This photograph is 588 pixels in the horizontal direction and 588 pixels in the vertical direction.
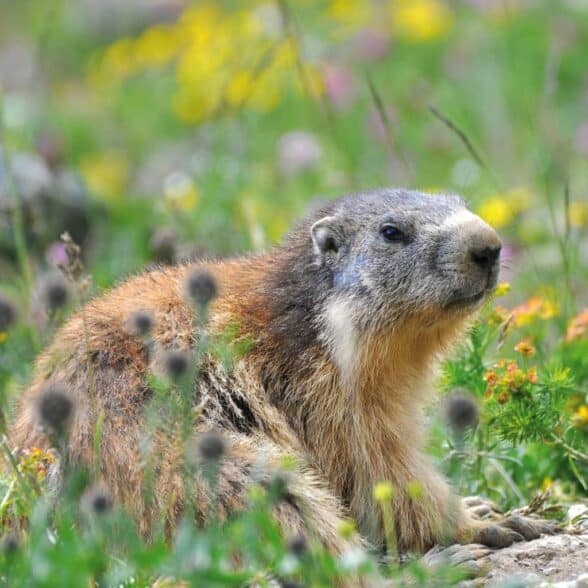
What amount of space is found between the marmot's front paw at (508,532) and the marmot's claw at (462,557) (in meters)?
0.05

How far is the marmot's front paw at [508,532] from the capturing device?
4.85m

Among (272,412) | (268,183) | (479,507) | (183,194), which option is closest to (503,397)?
(479,507)

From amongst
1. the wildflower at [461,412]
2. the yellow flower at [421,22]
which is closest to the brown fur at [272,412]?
the wildflower at [461,412]

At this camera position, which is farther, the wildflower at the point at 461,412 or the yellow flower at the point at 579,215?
the yellow flower at the point at 579,215

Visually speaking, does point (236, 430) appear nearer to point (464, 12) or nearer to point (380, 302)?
point (380, 302)

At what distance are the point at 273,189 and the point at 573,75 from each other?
18.4 feet

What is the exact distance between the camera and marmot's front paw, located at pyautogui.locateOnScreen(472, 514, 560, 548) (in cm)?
485

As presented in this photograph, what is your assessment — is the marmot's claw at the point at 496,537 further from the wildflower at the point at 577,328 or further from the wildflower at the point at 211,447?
the wildflower at the point at 211,447

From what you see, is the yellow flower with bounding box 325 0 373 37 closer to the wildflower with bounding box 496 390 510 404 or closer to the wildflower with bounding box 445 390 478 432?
the wildflower with bounding box 496 390 510 404

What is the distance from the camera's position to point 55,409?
3.40 meters

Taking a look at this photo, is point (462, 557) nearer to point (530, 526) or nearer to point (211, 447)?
point (530, 526)

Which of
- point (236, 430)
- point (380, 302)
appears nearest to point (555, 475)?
point (380, 302)

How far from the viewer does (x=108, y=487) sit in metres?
4.39

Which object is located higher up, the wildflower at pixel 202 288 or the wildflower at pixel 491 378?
the wildflower at pixel 202 288
